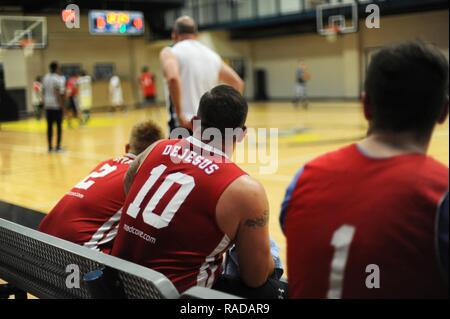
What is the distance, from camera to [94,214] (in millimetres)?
2387

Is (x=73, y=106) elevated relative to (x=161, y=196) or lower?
elevated

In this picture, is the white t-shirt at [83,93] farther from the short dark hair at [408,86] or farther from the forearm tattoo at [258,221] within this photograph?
the short dark hair at [408,86]

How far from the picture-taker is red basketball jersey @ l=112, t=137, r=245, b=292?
171 cm

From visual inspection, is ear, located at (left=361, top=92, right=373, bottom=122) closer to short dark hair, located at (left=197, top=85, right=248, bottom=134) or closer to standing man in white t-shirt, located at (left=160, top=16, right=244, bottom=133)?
short dark hair, located at (left=197, top=85, right=248, bottom=134)

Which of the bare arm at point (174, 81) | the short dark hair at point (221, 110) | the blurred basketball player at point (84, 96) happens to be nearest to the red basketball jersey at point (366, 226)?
the short dark hair at point (221, 110)

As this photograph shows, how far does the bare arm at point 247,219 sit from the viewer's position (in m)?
1.66

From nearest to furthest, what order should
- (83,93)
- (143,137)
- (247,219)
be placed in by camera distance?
(247,219) → (143,137) → (83,93)

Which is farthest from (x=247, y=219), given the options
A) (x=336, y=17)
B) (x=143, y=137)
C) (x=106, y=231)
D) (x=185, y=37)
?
(x=336, y=17)

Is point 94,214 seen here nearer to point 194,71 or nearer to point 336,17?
point 194,71

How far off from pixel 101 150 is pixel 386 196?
922cm

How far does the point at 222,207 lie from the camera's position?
5.52ft

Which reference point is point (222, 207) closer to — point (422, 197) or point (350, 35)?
point (422, 197)

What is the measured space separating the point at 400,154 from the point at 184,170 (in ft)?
2.64
